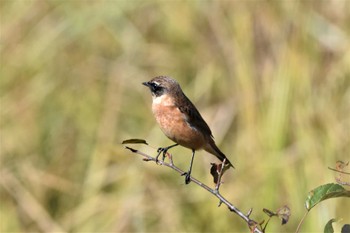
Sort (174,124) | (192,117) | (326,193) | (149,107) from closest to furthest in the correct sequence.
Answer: (326,193), (174,124), (192,117), (149,107)

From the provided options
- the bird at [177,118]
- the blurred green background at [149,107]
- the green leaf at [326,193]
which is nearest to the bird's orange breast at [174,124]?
the bird at [177,118]

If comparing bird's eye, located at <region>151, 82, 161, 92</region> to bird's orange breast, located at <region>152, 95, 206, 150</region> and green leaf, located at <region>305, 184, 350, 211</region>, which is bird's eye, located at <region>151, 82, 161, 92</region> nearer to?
bird's orange breast, located at <region>152, 95, 206, 150</region>

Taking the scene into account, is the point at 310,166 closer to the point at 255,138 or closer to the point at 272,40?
the point at 255,138

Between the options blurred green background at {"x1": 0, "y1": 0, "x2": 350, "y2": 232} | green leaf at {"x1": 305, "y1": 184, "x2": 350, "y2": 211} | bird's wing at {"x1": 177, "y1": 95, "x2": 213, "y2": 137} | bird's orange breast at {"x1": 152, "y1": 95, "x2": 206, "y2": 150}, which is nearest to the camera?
green leaf at {"x1": 305, "y1": 184, "x2": 350, "y2": 211}

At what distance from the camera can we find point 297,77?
4.66 meters

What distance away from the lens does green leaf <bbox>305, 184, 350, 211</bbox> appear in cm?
175

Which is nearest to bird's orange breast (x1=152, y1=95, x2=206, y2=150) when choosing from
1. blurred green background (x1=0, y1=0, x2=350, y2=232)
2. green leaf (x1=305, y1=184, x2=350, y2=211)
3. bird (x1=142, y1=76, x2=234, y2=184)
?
bird (x1=142, y1=76, x2=234, y2=184)

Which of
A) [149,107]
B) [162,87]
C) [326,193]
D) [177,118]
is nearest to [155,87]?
[162,87]

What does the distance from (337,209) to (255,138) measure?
0.66 m

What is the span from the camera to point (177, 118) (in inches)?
128

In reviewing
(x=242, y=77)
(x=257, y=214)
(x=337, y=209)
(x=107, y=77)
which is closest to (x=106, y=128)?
(x=107, y=77)

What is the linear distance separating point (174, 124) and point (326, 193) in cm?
149

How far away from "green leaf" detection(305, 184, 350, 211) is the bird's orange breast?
1.41 metres

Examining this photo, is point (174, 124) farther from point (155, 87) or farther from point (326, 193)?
point (326, 193)
